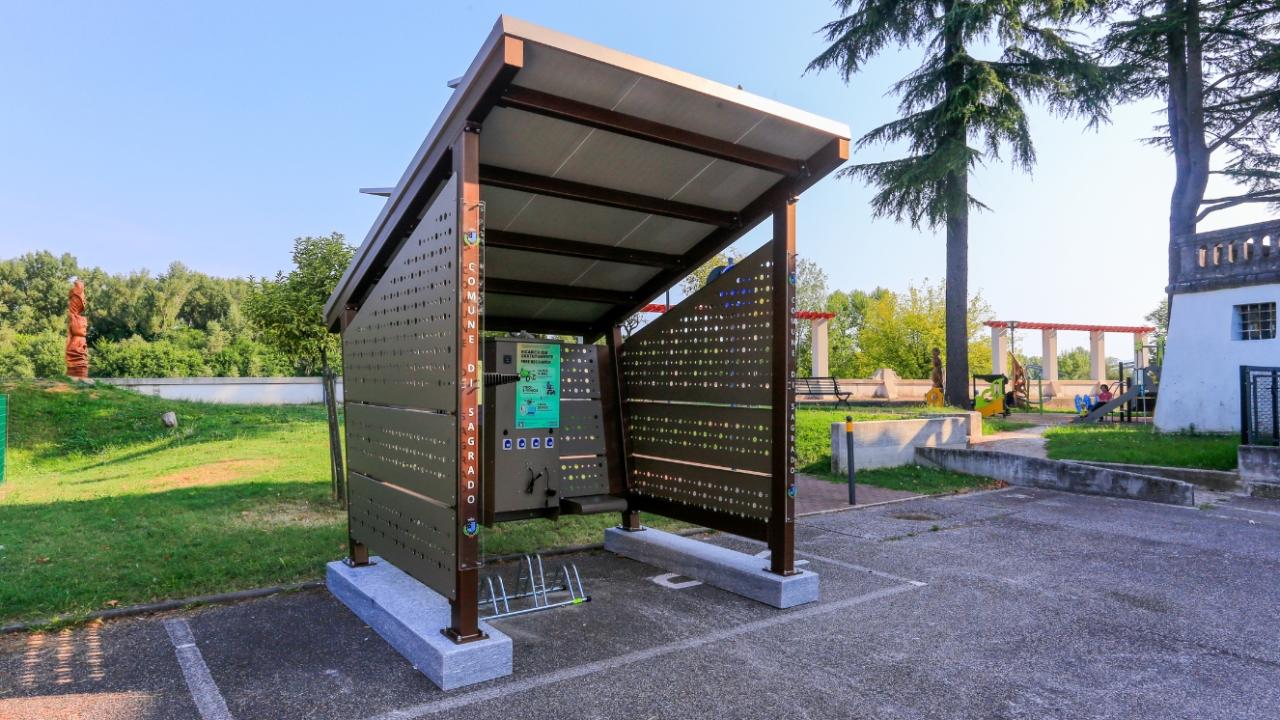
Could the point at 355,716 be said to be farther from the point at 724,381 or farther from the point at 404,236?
the point at 724,381

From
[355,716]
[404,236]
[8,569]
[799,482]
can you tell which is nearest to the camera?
[355,716]

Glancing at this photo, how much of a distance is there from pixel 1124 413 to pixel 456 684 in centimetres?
2387

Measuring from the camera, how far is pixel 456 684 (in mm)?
3551

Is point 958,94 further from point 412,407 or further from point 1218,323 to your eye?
point 412,407

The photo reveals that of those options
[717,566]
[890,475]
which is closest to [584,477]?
[717,566]

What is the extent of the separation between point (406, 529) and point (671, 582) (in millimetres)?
2123

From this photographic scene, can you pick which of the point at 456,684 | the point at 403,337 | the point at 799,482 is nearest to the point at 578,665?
the point at 456,684

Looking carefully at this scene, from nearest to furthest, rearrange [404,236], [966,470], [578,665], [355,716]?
[355,716], [578,665], [404,236], [966,470]

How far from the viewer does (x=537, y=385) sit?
581 centimetres

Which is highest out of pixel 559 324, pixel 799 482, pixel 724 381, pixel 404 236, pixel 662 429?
pixel 404 236

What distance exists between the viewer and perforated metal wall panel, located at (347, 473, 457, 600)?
3.85 metres

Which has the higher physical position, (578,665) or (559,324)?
(559,324)

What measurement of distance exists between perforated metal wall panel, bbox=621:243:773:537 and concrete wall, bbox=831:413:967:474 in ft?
21.2

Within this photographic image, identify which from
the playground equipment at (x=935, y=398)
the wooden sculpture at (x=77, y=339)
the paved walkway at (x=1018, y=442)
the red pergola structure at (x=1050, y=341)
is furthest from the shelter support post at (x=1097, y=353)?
the wooden sculpture at (x=77, y=339)
